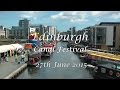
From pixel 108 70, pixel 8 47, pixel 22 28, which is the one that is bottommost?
pixel 108 70

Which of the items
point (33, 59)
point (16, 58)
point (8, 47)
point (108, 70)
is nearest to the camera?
point (108, 70)

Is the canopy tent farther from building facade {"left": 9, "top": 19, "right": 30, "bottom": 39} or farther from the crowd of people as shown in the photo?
building facade {"left": 9, "top": 19, "right": 30, "bottom": 39}

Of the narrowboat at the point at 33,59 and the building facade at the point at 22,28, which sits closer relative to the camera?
the building facade at the point at 22,28

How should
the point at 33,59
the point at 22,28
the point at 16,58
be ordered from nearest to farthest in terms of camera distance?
the point at 22,28 < the point at 33,59 < the point at 16,58

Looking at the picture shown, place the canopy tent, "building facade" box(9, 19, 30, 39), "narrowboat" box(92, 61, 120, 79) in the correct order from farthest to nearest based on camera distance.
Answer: the canopy tent, "narrowboat" box(92, 61, 120, 79), "building facade" box(9, 19, 30, 39)

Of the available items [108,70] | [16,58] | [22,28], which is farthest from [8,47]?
[108,70]

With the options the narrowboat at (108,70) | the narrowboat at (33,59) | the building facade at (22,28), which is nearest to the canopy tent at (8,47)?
the narrowboat at (33,59)

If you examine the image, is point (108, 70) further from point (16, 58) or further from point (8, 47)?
point (8, 47)

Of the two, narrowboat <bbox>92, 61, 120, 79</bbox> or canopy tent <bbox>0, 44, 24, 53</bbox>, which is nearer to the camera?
narrowboat <bbox>92, 61, 120, 79</bbox>

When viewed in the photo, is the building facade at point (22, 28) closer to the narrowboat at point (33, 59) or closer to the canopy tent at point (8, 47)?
the narrowboat at point (33, 59)

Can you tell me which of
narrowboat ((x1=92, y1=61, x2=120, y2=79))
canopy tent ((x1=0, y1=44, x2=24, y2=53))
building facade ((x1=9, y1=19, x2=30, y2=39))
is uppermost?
building facade ((x1=9, y1=19, x2=30, y2=39))

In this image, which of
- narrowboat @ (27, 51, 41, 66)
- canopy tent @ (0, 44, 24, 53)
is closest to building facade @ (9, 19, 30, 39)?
narrowboat @ (27, 51, 41, 66)
